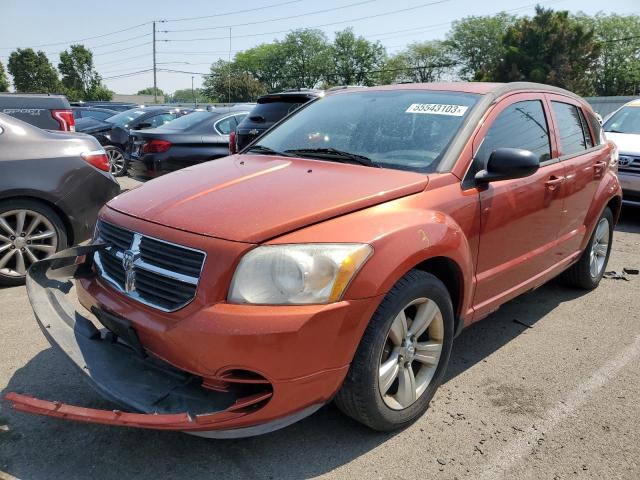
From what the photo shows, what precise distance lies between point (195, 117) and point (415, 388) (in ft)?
22.4

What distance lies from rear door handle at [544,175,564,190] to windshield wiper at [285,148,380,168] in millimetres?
1295

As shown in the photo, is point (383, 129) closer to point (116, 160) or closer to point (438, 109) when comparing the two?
point (438, 109)

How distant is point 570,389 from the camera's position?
312 centimetres

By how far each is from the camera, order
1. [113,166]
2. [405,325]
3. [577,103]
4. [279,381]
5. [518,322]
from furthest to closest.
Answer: [113,166]
[577,103]
[518,322]
[405,325]
[279,381]

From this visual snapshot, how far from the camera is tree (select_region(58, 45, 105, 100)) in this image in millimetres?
72125

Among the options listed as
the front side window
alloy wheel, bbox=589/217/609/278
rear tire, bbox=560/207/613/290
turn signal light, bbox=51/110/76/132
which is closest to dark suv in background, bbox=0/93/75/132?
turn signal light, bbox=51/110/76/132

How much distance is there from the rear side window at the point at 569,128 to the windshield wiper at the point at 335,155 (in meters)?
1.69

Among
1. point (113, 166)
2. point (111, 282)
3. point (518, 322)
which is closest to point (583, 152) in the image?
point (518, 322)

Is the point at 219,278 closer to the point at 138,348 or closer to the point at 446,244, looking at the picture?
the point at 138,348

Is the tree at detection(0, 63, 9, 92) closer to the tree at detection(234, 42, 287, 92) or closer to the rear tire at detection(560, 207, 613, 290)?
the tree at detection(234, 42, 287, 92)

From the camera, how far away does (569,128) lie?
4121mm

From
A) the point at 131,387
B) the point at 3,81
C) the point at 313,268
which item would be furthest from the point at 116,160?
the point at 3,81

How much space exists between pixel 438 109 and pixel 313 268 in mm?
1611

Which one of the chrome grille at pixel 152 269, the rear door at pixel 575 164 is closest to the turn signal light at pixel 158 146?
the chrome grille at pixel 152 269
